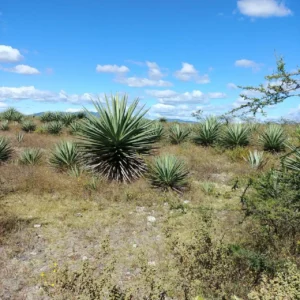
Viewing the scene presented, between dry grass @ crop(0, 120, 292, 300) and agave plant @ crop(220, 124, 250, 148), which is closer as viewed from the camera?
dry grass @ crop(0, 120, 292, 300)

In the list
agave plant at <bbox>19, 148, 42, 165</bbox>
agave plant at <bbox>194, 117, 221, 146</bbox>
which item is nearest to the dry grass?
agave plant at <bbox>19, 148, 42, 165</bbox>

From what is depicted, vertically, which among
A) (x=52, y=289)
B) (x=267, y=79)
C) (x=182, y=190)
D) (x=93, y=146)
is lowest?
(x=52, y=289)

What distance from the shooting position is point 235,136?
1353 centimetres

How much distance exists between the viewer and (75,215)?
20.9 ft

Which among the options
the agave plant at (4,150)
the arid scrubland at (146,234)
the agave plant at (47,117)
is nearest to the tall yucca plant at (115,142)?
the arid scrubland at (146,234)

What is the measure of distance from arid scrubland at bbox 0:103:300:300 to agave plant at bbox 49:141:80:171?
0.07 meters

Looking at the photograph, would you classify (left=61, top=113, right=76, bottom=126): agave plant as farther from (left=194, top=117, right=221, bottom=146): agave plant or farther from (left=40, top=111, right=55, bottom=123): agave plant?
(left=194, top=117, right=221, bottom=146): agave plant

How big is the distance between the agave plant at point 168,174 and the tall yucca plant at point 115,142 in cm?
81

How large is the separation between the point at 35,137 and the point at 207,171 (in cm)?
1110

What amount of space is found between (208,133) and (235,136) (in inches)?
59.7

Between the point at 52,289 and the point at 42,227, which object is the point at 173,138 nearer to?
the point at 42,227

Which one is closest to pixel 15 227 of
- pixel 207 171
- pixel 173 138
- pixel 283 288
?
pixel 283 288

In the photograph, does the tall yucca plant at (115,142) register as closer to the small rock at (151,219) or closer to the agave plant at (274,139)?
the small rock at (151,219)

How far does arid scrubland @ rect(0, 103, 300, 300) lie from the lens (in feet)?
11.8
